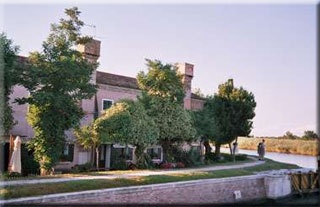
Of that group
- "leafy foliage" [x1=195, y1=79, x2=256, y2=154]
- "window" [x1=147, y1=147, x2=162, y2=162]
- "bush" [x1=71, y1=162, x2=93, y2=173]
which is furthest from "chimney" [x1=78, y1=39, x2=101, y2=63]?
"leafy foliage" [x1=195, y1=79, x2=256, y2=154]

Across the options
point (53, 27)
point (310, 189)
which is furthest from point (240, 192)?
point (53, 27)

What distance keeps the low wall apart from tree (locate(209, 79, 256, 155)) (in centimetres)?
1438

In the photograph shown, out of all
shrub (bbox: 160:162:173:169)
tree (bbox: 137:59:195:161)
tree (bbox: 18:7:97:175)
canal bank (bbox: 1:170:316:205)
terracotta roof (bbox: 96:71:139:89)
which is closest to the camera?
canal bank (bbox: 1:170:316:205)

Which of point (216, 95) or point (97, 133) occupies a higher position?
point (216, 95)

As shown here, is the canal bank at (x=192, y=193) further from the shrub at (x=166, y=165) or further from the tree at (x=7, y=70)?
the tree at (x=7, y=70)

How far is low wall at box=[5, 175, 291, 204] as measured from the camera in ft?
43.2

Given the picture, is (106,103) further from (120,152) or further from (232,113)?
(232,113)

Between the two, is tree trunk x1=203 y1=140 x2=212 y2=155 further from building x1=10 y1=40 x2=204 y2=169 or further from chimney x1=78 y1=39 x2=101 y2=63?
chimney x1=78 y1=39 x2=101 y2=63

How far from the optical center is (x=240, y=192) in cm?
1916

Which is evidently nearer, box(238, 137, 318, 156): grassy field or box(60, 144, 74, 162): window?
box(60, 144, 74, 162): window

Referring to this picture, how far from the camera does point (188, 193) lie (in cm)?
1672

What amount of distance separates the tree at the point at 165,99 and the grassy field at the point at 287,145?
12.3m

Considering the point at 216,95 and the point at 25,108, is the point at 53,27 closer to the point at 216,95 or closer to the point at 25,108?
the point at 25,108

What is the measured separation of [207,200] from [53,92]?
9.31m
